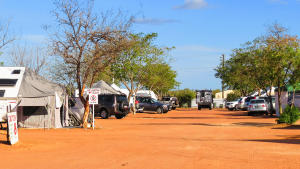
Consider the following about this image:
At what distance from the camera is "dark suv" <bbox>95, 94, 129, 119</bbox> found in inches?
1379

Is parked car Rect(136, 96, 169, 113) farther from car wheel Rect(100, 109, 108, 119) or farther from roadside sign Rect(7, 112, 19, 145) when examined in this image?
roadside sign Rect(7, 112, 19, 145)

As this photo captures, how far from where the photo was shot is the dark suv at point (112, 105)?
35031 millimetres

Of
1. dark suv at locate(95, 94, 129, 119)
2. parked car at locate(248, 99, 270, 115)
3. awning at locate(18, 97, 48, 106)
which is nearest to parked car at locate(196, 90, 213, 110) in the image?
parked car at locate(248, 99, 270, 115)

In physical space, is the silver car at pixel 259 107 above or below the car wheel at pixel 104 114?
above

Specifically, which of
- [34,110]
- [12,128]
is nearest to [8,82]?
[34,110]

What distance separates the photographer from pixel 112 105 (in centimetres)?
3512

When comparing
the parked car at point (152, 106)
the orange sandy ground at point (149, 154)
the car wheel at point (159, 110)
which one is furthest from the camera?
the parked car at point (152, 106)

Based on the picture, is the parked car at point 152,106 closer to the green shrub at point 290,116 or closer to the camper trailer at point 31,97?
the green shrub at point 290,116

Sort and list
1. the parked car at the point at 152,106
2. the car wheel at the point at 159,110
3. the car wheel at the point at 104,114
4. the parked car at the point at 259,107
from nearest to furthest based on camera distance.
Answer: the car wheel at the point at 104,114, the parked car at the point at 259,107, the car wheel at the point at 159,110, the parked car at the point at 152,106

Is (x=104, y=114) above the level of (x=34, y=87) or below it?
below

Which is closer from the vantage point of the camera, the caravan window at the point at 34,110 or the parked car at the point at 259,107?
the caravan window at the point at 34,110

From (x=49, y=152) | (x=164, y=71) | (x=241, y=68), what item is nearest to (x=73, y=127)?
(x=49, y=152)

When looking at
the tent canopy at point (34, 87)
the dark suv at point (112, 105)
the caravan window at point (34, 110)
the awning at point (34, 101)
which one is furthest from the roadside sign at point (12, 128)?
the dark suv at point (112, 105)

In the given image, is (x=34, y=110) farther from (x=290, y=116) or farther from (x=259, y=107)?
(x=259, y=107)
